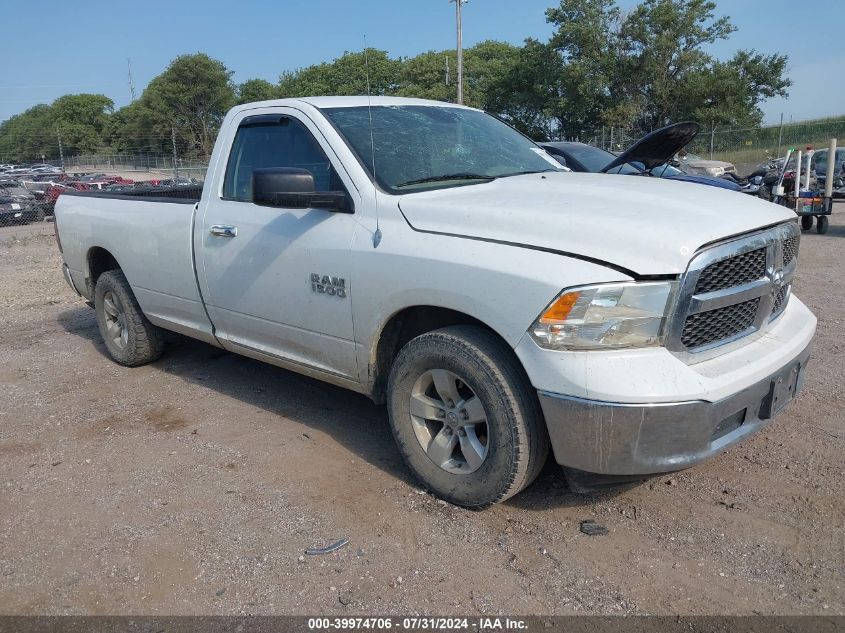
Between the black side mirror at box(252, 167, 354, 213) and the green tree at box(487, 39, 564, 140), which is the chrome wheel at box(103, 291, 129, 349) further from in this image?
the green tree at box(487, 39, 564, 140)

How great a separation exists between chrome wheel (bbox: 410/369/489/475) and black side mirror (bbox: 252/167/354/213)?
3.29 ft

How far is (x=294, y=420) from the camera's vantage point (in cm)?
446

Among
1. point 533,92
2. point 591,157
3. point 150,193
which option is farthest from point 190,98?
point 150,193

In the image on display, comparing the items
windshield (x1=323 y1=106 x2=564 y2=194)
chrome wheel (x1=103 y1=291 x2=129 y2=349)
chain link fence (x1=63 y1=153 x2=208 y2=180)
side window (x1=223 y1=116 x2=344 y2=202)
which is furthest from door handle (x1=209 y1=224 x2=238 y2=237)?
chain link fence (x1=63 y1=153 x2=208 y2=180)

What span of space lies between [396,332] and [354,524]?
0.95 meters

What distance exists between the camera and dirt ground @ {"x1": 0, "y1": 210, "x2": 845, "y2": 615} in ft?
8.79

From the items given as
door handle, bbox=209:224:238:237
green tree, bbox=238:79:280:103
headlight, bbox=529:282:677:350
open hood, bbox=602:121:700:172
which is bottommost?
headlight, bbox=529:282:677:350

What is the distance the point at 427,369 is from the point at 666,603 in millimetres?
1363

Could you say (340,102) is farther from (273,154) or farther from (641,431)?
(641,431)

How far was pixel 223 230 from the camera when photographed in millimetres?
4188

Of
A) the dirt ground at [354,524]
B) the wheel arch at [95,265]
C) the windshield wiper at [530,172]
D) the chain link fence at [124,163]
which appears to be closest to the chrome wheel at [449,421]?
the dirt ground at [354,524]

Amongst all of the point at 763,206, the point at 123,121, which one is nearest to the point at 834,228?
the point at 763,206

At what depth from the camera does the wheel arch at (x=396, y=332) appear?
3.32 meters

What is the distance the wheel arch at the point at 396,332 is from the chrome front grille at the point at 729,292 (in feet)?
3.25
